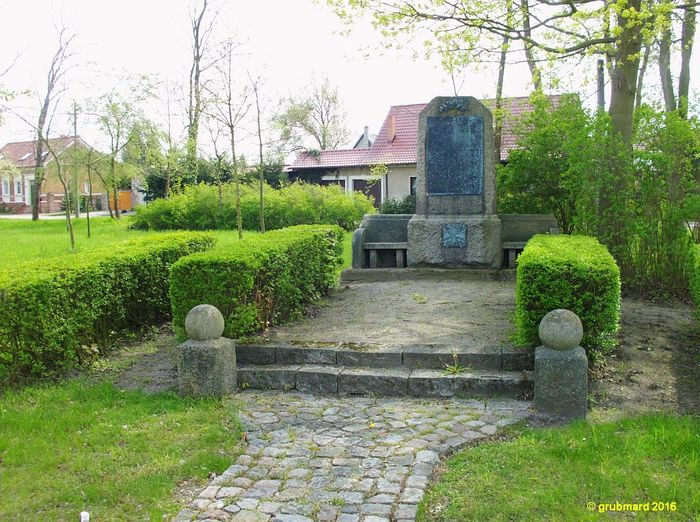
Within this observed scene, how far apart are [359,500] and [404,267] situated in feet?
→ 24.8

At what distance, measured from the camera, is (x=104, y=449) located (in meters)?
4.57

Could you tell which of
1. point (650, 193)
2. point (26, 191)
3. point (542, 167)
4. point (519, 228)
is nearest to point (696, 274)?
point (650, 193)

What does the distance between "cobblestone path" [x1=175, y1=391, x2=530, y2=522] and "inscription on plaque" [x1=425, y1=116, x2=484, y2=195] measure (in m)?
5.77

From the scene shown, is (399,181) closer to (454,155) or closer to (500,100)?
(500,100)

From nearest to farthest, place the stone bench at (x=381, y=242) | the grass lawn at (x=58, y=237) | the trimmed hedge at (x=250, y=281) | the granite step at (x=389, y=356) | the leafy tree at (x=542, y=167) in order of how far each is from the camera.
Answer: the granite step at (x=389, y=356) < the trimmed hedge at (x=250, y=281) < the leafy tree at (x=542, y=167) < the stone bench at (x=381, y=242) < the grass lawn at (x=58, y=237)

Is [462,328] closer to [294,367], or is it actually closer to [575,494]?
[294,367]

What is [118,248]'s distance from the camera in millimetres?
8297

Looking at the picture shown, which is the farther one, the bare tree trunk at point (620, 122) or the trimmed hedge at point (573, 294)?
the bare tree trunk at point (620, 122)

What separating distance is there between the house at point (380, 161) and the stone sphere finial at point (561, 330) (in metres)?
26.9

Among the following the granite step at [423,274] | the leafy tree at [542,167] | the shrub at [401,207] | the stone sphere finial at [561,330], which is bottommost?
the granite step at [423,274]

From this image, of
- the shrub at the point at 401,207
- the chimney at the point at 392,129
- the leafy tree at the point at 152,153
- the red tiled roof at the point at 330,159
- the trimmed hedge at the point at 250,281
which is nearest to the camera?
the trimmed hedge at the point at 250,281

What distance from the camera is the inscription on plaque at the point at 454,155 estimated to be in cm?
1038

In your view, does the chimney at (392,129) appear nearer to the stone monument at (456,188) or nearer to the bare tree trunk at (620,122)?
the stone monument at (456,188)

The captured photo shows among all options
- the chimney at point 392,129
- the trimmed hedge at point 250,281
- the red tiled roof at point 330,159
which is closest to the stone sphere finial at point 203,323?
the trimmed hedge at point 250,281
